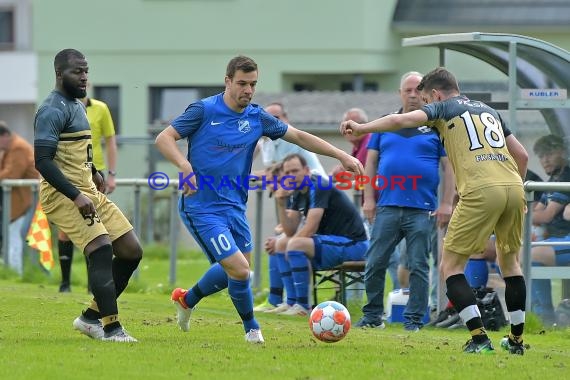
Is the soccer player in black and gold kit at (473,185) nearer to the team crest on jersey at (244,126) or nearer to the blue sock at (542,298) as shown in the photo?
the team crest on jersey at (244,126)

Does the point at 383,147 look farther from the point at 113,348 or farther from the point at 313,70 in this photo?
the point at 313,70

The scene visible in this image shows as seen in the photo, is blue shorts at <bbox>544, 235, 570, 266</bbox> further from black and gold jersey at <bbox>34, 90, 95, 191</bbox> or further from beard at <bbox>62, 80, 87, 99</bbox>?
beard at <bbox>62, 80, 87, 99</bbox>

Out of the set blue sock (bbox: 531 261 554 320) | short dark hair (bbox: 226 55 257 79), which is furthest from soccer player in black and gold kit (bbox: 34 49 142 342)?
blue sock (bbox: 531 261 554 320)

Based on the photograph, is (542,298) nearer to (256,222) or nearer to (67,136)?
(67,136)

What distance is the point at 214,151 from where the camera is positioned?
10883 mm

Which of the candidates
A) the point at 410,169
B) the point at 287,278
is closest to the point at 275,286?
the point at 287,278

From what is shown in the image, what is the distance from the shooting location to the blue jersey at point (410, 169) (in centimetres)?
1336

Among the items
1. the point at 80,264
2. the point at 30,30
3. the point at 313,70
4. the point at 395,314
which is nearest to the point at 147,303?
the point at 395,314

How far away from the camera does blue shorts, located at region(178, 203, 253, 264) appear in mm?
10719

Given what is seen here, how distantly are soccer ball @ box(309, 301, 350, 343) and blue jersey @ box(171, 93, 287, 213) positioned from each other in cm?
107

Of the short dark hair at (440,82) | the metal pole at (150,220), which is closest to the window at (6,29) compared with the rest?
the metal pole at (150,220)

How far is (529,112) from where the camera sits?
14.3m

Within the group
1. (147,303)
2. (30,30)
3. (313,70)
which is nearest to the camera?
(147,303)

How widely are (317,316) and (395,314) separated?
3293mm
